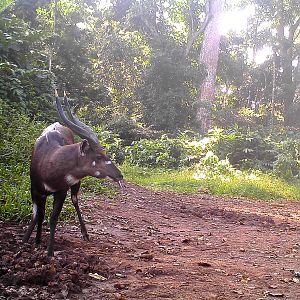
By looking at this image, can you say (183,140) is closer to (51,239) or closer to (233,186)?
(233,186)

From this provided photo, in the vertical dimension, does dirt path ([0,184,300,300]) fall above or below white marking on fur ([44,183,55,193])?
below

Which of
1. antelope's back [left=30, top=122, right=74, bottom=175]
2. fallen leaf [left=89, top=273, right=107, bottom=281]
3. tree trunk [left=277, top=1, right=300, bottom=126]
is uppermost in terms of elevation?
tree trunk [left=277, top=1, right=300, bottom=126]

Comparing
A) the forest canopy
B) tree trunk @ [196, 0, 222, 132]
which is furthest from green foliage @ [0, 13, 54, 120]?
tree trunk @ [196, 0, 222, 132]

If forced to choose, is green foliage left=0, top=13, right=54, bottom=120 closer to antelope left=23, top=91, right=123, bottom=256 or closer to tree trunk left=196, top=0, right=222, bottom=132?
antelope left=23, top=91, right=123, bottom=256

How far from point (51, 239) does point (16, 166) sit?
3.49 m

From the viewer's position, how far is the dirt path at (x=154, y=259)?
11.7ft

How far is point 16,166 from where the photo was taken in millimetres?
7355

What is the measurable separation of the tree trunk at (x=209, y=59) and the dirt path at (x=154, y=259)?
14085 mm

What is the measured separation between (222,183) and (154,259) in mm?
8544

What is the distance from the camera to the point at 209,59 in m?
22.7

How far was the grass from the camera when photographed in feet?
39.5

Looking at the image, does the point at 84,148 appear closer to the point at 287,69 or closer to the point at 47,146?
the point at 47,146

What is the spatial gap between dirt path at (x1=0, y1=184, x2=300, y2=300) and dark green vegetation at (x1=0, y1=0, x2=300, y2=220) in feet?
3.57

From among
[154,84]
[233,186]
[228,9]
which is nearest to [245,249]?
[233,186]
